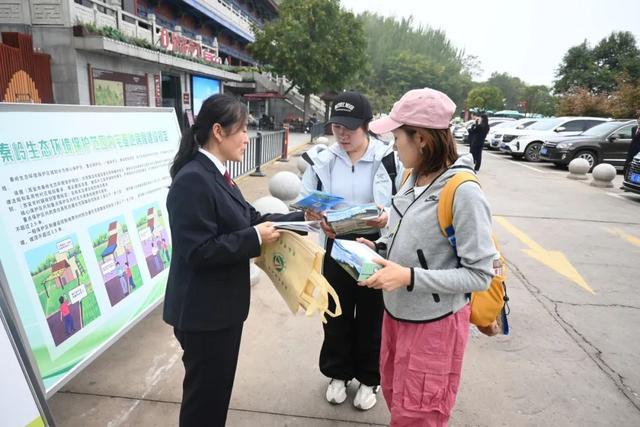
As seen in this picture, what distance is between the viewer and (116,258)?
2.78 meters

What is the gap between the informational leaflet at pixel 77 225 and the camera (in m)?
2.06

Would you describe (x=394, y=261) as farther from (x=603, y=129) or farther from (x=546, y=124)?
(x=546, y=124)

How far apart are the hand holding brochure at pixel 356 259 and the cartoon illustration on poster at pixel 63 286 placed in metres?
1.57

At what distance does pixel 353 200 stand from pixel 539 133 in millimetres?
16311

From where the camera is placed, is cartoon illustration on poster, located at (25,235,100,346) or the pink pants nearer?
the pink pants

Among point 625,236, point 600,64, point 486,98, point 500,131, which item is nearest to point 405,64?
point 486,98

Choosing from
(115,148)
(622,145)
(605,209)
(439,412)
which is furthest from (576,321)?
(622,145)

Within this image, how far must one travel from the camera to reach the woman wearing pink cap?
1544mm

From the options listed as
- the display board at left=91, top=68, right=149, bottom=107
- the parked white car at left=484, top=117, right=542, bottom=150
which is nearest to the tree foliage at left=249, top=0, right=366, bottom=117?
the parked white car at left=484, top=117, right=542, bottom=150

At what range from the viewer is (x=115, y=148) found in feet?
9.22

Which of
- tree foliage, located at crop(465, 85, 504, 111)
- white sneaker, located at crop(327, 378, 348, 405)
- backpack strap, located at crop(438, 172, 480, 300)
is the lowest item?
white sneaker, located at crop(327, 378, 348, 405)

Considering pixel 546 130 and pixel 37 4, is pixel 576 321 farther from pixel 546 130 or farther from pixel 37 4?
pixel 546 130

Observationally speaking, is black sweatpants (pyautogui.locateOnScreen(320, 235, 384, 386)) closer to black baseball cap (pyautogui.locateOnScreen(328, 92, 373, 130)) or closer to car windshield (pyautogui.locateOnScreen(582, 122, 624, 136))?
black baseball cap (pyautogui.locateOnScreen(328, 92, 373, 130))

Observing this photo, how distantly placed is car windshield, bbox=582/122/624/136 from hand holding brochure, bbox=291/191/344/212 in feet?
48.0
